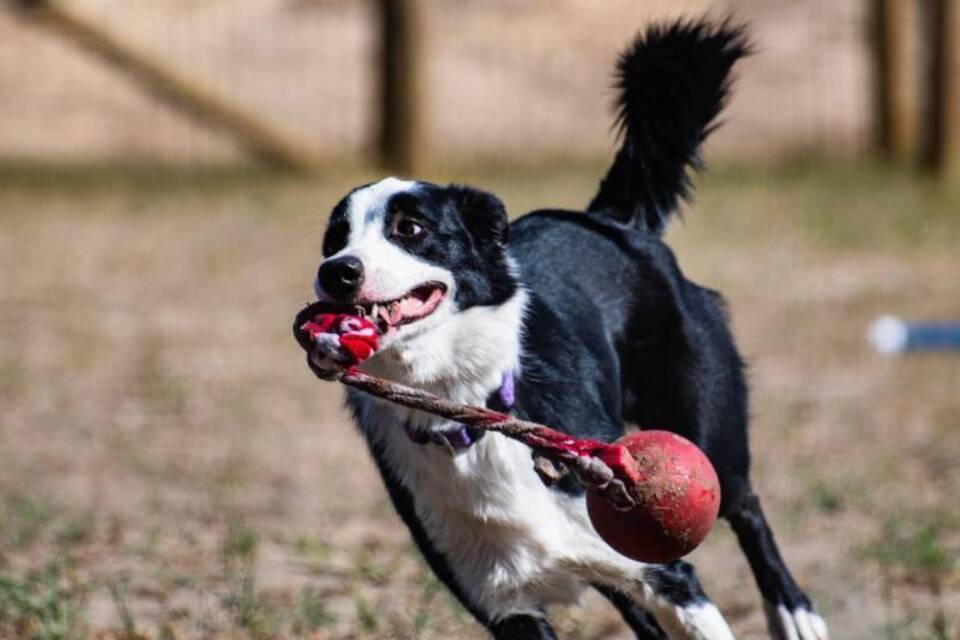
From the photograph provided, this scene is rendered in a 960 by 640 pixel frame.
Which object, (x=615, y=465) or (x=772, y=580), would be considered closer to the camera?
(x=615, y=465)

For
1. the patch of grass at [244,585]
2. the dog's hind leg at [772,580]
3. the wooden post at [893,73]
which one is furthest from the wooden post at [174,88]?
the dog's hind leg at [772,580]

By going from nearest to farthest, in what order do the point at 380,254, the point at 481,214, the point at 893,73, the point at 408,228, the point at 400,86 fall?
1. the point at 380,254
2. the point at 408,228
3. the point at 481,214
4. the point at 400,86
5. the point at 893,73

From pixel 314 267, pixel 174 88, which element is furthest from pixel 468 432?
pixel 174 88

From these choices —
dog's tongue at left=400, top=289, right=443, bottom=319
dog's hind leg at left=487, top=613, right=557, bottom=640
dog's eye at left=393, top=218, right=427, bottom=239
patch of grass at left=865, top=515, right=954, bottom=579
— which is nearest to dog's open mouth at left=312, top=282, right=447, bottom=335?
dog's tongue at left=400, top=289, right=443, bottom=319

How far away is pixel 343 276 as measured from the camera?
10.8 ft

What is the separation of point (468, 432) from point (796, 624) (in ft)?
4.03

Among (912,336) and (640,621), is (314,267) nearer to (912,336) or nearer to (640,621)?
(912,336)

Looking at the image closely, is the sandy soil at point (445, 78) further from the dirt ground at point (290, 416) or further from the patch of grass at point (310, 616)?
the patch of grass at point (310, 616)

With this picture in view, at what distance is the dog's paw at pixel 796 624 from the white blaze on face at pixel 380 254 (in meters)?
1.42

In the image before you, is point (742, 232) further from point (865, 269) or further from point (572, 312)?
point (572, 312)

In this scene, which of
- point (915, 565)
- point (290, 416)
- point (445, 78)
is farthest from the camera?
point (445, 78)

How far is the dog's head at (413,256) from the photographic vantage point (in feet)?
10.8

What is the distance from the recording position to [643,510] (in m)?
3.21

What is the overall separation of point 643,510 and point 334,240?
2.93ft
